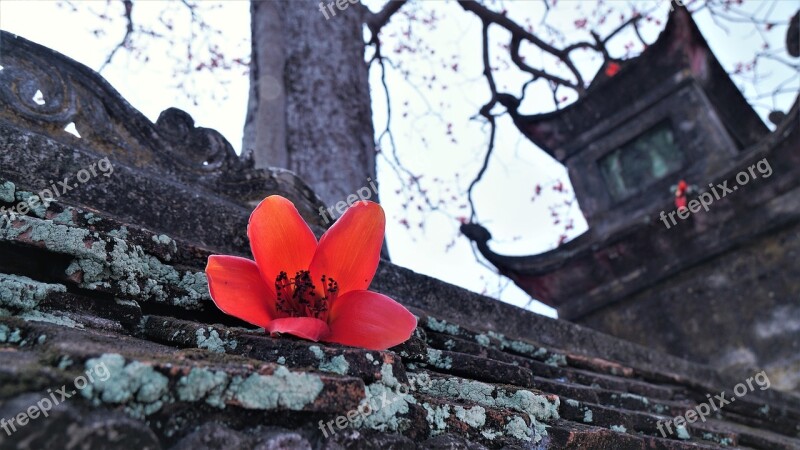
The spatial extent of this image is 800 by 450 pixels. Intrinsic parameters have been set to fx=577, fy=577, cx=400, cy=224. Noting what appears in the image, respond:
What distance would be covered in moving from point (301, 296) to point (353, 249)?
17 centimetres

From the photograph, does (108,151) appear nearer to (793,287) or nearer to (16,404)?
(16,404)

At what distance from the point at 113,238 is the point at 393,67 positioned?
6.87m

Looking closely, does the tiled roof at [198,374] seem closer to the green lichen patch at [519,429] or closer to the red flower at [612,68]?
the green lichen patch at [519,429]

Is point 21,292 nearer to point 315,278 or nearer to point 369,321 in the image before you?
point 315,278

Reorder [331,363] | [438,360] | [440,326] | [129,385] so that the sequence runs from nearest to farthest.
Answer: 1. [129,385]
2. [331,363]
3. [438,360]
4. [440,326]

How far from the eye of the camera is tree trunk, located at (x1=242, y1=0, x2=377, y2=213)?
409cm

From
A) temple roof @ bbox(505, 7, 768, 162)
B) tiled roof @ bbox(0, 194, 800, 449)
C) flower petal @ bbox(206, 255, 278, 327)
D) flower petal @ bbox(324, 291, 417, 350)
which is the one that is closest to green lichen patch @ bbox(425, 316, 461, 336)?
tiled roof @ bbox(0, 194, 800, 449)

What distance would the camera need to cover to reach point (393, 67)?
787 centimetres

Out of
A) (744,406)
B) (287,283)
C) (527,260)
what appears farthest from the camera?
(527,260)

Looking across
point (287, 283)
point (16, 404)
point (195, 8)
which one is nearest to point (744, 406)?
point (287, 283)

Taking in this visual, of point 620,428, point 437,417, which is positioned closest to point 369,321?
point 437,417

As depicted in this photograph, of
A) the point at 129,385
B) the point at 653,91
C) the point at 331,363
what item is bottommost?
the point at 129,385

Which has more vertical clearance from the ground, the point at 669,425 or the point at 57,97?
the point at 57,97

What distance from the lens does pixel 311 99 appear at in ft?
14.4
